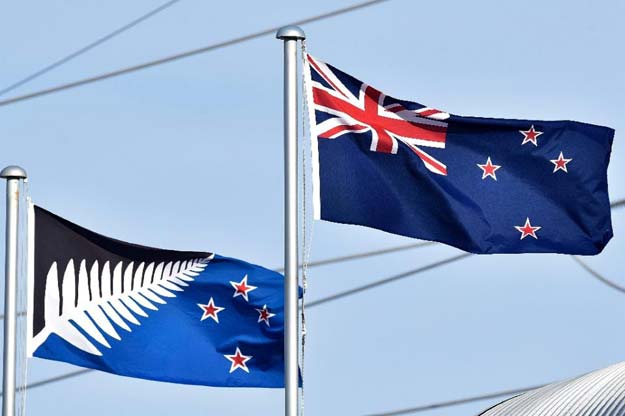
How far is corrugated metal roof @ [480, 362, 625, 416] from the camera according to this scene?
27984mm

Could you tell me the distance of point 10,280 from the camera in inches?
947

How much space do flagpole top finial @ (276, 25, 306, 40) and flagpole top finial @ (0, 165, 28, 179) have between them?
16.1 feet

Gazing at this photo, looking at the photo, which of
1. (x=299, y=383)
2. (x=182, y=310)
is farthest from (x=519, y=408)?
(x=299, y=383)

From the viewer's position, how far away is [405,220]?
2098 cm

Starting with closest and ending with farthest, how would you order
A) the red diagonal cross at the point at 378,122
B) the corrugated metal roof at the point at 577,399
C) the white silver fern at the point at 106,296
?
the red diagonal cross at the point at 378,122
the white silver fern at the point at 106,296
the corrugated metal roof at the point at 577,399

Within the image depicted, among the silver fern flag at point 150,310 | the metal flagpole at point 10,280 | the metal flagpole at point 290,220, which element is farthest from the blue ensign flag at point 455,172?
the metal flagpole at point 10,280

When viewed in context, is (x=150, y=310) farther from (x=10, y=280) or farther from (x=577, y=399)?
(x=577, y=399)

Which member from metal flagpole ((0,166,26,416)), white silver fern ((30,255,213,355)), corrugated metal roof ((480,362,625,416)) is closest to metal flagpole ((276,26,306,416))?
white silver fern ((30,255,213,355))

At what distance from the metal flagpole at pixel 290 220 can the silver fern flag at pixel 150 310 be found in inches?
110

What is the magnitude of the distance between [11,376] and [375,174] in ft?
18.6

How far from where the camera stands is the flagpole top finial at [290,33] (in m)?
20.7

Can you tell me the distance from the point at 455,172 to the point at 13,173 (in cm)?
585

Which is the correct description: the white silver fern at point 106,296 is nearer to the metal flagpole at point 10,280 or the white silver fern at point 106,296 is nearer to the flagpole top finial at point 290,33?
the metal flagpole at point 10,280

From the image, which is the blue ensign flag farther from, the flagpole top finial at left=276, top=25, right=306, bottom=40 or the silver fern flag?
the silver fern flag
